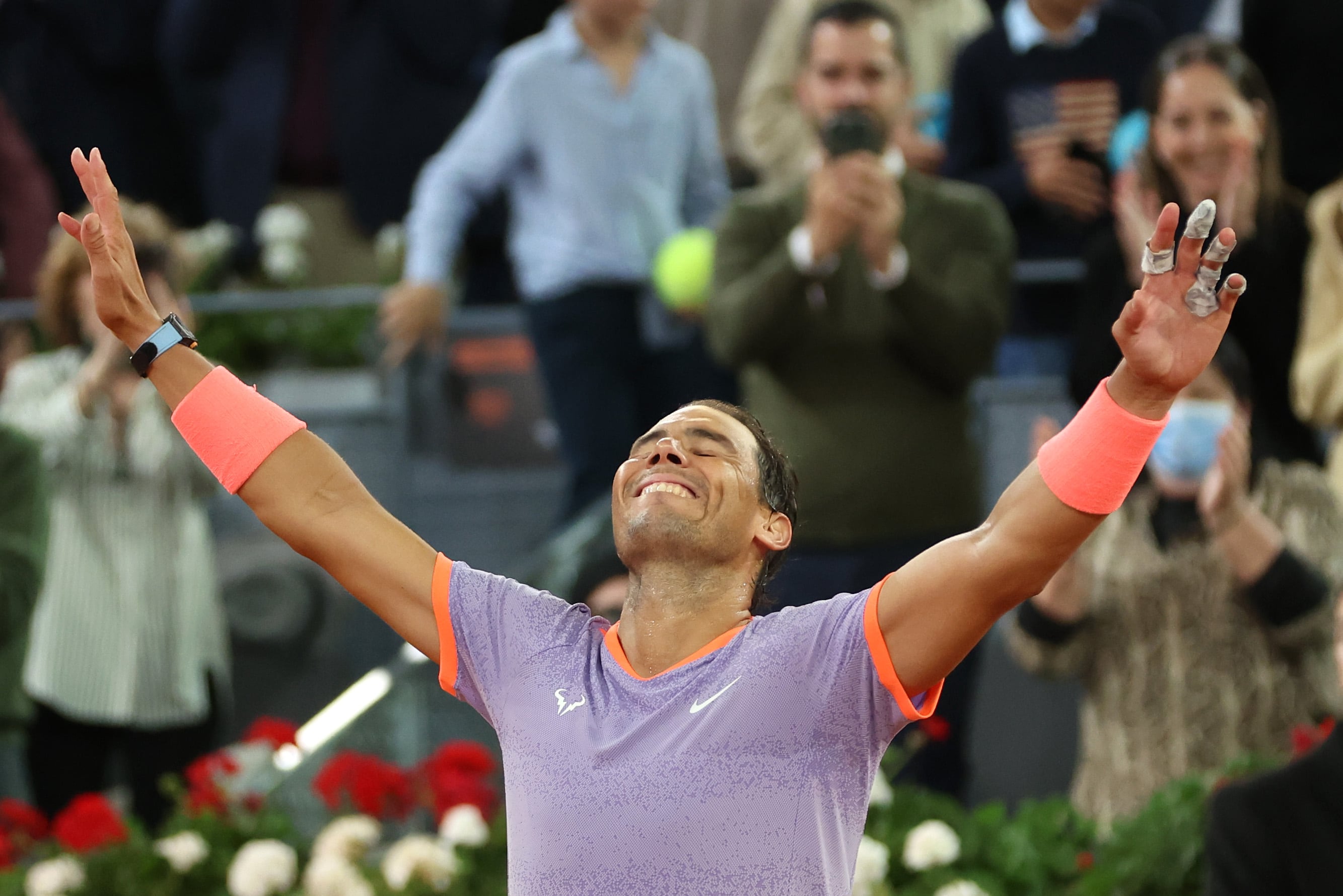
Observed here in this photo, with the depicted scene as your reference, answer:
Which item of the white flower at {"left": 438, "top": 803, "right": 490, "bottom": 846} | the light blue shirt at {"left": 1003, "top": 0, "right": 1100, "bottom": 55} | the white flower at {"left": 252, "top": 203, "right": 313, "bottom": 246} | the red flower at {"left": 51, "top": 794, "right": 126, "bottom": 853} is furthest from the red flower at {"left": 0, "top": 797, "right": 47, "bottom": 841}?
the light blue shirt at {"left": 1003, "top": 0, "right": 1100, "bottom": 55}

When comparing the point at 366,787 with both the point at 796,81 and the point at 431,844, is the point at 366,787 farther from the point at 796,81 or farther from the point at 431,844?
the point at 796,81

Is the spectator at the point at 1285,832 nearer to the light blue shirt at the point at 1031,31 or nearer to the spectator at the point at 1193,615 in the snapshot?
the spectator at the point at 1193,615

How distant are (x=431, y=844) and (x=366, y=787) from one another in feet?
→ 1.00

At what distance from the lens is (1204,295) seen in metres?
2.20

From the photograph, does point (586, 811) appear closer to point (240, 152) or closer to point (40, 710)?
point (40, 710)

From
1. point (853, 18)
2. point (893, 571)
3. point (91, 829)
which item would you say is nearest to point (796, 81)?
point (853, 18)

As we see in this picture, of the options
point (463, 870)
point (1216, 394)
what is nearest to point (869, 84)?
point (1216, 394)

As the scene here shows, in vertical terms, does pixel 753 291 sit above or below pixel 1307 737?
above

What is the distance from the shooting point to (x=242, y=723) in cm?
629

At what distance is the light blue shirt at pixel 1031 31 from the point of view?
547 centimetres

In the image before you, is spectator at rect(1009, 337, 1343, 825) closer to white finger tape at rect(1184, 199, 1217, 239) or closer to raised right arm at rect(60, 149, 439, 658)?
white finger tape at rect(1184, 199, 1217, 239)

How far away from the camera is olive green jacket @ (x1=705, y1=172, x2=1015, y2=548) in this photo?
14.4 feet

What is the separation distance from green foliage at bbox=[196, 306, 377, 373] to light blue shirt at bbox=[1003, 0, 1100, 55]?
238 cm

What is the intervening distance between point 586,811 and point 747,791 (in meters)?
0.19
